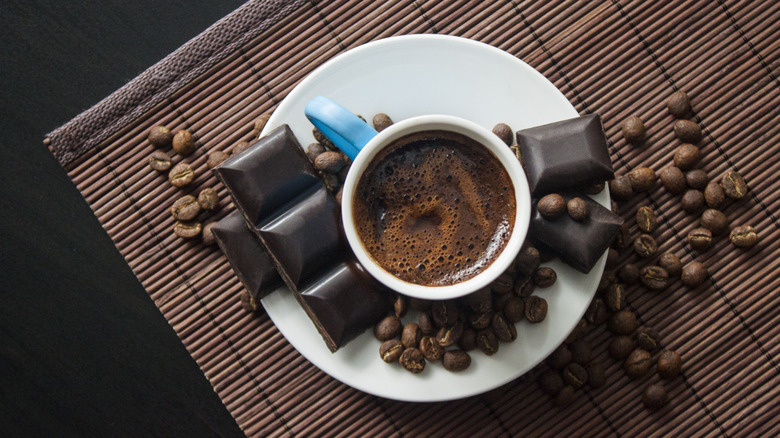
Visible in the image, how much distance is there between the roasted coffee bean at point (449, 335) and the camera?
1035mm

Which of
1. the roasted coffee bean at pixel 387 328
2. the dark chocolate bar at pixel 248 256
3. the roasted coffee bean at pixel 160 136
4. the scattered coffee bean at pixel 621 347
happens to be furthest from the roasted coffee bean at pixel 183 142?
the scattered coffee bean at pixel 621 347

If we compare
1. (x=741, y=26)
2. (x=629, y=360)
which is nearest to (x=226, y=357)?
(x=629, y=360)

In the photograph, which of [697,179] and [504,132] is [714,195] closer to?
[697,179]

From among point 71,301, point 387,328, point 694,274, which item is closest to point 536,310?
point 387,328

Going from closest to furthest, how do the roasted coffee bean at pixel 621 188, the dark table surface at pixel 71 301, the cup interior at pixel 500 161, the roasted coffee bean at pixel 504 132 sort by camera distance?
the cup interior at pixel 500 161
the roasted coffee bean at pixel 504 132
the roasted coffee bean at pixel 621 188
the dark table surface at pixel 71 301

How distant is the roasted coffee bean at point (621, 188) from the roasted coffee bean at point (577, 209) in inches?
11.7

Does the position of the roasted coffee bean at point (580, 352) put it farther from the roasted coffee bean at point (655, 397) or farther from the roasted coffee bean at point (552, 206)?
the roasted coffee bean at point (552, 206)

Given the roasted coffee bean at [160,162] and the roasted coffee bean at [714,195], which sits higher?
the roasted coffee bean at [160,162]

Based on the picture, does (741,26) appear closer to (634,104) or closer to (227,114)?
(634,104)

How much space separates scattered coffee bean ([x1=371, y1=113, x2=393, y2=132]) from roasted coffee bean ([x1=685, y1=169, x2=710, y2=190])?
2.33ft

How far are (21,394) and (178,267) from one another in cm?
57

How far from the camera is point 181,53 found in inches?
50.6

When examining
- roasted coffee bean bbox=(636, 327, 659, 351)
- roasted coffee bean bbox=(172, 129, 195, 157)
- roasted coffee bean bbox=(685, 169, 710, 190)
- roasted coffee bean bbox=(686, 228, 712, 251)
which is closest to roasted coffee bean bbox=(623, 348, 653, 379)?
roasted coffee bean bbox=(636, 327, 659, 351)

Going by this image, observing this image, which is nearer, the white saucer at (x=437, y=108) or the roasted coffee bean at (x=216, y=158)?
the white saucer at (x=437, y=108)
